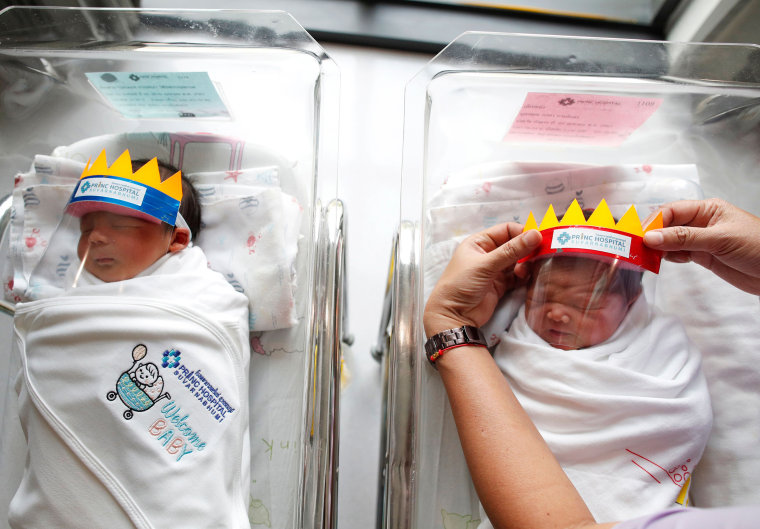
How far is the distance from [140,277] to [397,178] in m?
0.86

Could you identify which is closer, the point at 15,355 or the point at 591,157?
the point at 15,355

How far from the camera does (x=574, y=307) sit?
2.79 feet

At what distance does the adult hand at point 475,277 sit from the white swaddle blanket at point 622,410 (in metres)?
0.10

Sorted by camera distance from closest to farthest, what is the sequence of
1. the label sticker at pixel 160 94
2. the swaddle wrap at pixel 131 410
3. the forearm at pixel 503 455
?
the forearm at pixel 503 455 → the swaddle wrap at pixel 131 410 → the label sticker at pixel 160 94

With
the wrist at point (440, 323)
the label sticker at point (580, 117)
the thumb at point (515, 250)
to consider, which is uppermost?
the label sticker at point (580, 117)

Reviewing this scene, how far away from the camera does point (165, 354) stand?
822 mm

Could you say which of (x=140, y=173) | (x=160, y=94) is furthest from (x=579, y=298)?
(x=160, y=94)

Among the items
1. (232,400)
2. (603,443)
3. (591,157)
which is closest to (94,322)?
(232,400)

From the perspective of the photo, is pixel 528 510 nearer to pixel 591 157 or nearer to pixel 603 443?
pixel 603 443

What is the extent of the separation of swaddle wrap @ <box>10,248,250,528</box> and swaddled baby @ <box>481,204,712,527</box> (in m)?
0.45

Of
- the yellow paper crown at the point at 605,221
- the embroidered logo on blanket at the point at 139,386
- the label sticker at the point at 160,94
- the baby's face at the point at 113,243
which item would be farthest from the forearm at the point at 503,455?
the label sticker at the point at 160,94

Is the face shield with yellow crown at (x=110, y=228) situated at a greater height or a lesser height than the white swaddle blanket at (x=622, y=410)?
greater

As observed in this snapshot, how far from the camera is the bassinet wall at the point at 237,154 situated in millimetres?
910

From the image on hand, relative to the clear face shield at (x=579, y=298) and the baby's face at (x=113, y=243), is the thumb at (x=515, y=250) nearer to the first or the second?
the clear face shield at (x=579, y=298)
